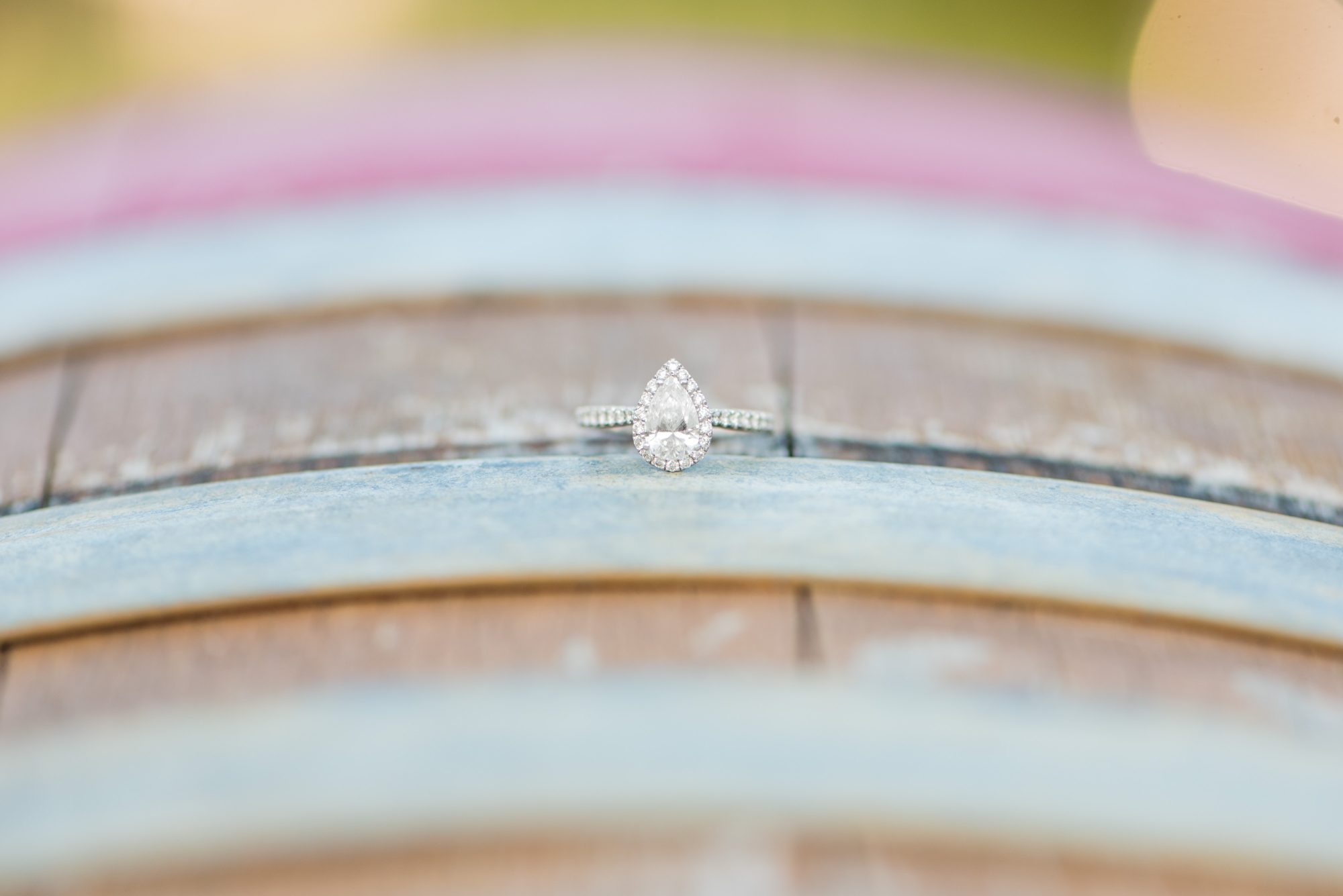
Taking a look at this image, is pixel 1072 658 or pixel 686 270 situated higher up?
pixel 686 270

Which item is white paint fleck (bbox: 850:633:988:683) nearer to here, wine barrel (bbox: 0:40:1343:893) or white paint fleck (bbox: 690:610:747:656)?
wine barrel (bbox: 0:40:1343:893)

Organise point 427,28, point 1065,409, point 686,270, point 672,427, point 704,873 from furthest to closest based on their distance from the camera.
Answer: point 427,28 < point 686,270 < point 1065,409 < point 672,427 < point 704,873

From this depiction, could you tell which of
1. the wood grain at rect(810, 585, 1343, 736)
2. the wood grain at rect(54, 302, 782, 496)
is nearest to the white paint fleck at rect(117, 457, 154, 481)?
the wood grain at rect(54, 302, 782, 496)

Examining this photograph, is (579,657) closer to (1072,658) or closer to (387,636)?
(387,636)

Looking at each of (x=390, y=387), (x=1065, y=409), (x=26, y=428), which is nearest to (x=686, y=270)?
(x=390, y=387)

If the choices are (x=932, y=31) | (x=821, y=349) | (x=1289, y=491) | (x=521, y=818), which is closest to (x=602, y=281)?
(x=821, y=349)

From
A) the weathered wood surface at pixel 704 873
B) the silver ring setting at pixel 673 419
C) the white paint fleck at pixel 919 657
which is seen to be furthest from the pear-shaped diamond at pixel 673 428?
the weathered wood surface at pixel 704 873

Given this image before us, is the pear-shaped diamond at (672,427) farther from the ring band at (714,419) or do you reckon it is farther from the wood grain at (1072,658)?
the wood grain at (1072,658)
